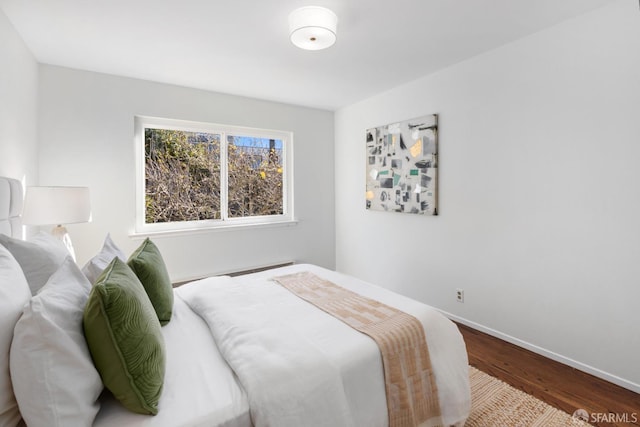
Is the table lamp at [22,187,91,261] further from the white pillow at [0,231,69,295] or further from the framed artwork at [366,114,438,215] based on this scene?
the framed artwork at [366,114,438,215]

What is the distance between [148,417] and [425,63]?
10.00ft

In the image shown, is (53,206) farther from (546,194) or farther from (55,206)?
(546,194)

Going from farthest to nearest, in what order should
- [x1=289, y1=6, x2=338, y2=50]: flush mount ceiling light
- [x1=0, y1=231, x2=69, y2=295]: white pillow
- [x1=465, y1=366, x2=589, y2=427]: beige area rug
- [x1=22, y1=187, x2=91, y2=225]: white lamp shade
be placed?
1. [x1=22, y1=187, x2=91, y2=225]: white lamp shade
2. [x1=289, y1=6, x2=338, y2=50]: flush mount ceiling light
3. [x1=465, y1=366, x2=589, y2=427]: beige area rug
4. [x1=0, y1=231, x2=69, y2=295]: white pillow

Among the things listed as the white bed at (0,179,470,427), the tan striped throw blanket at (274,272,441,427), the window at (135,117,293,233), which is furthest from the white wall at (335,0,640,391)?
the window at (135,117,293,233)

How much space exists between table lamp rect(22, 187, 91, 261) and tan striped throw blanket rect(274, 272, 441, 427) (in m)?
1.89

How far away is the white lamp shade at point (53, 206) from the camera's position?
6.64ft

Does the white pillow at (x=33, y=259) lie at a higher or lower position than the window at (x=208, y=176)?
lower

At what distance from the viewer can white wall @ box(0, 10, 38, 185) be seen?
1.91m

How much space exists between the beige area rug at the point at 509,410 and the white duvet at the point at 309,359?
294mm

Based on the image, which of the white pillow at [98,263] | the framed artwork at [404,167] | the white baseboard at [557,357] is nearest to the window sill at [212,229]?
the framed artwork at [404,167]

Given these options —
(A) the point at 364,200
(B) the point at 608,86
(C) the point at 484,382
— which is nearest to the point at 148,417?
(C) the point at 484,382

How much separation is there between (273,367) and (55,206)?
197 centimetres

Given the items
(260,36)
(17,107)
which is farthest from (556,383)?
(17,107)

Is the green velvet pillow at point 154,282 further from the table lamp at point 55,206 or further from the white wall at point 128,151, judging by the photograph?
the white wall at point 128,151
